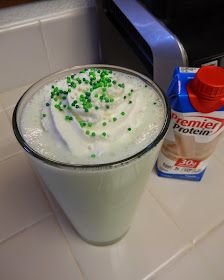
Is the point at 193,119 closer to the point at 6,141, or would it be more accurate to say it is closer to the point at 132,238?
the point at 132,238

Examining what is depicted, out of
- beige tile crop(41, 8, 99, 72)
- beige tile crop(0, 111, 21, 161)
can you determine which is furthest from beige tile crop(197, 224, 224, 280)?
beige tile crop(41, 8, 99, 72)

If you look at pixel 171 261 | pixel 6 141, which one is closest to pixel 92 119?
pixel 171 261

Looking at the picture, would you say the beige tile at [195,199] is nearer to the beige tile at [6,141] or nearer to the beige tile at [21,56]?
the beige tile at [6,141]

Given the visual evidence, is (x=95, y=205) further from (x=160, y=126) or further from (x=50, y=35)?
(x=50, y=35)

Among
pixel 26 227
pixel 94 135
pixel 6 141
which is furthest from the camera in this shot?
pixel 6 141

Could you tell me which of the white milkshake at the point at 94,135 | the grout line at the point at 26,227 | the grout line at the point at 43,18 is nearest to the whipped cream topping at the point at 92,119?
the white milkshake at the point at 94,135

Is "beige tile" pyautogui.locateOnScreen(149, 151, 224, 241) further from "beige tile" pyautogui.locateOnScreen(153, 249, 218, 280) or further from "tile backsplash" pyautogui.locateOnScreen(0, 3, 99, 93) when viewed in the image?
"tile backsplash" pyautogui.locateOnScreen(0, 3, 99, 93)

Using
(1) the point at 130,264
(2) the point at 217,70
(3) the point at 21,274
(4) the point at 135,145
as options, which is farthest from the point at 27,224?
(2) the point at 217,70
